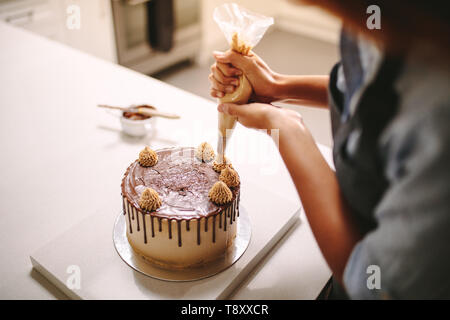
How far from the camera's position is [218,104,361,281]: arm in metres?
0.74

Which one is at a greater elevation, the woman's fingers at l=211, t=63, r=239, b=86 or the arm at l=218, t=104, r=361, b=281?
the woman's fingers at l=211, t=63, r=239, b=86

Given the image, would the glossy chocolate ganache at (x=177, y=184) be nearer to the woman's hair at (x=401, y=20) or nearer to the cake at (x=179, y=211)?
the cake at (x=179, y=211)

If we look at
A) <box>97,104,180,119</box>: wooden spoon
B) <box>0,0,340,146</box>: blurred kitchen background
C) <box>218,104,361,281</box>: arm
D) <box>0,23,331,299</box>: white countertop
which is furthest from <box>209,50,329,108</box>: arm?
<box>0,0,340,146</box>: blurred kitchen background

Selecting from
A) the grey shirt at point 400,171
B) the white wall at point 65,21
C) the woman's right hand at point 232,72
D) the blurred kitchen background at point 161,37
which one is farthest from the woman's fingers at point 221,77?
the white wall at point 65,21

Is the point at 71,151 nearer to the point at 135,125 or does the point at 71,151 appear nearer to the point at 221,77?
the point at 135,125

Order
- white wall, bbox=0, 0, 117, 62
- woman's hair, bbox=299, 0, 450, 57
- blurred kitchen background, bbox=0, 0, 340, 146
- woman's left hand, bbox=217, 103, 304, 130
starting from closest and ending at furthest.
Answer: woman's hair, bbox=299, 0, 450, 57
woman's left hand, bbox=217, 103, 304, 130
white wall, bbox=0, 0, 117, 62
blurred kitchen background, bbox=0, 0, 340, 146

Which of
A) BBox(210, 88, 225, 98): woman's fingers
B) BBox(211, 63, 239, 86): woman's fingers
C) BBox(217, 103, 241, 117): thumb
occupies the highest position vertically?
BBox(211, 63, 239, 86): woman's fingers

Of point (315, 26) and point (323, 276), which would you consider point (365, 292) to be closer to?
point (323, 276)

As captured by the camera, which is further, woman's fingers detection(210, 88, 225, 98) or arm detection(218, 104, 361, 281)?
woman's fingers detection(210, 88, 225, 98)

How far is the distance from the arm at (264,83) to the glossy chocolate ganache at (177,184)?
215 mm

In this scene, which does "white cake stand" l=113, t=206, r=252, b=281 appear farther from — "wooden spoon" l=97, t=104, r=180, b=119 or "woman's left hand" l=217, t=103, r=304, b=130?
"wooden spoon" l=97, t=104, r=180, b=119

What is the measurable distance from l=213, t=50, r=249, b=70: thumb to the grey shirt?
0.31 m
